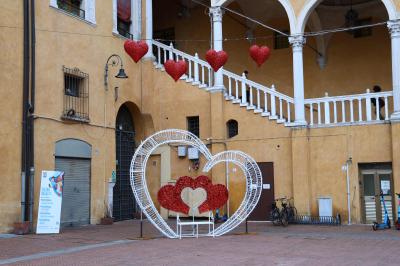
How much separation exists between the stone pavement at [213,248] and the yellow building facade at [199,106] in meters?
2.17

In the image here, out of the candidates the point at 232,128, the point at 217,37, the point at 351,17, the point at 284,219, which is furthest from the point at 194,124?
the point at 351,17

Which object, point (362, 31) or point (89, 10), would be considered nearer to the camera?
point (89, 10)

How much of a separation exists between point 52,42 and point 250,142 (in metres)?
7.85

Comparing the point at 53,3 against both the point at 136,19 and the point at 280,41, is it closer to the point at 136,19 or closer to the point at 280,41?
the point at 136,19

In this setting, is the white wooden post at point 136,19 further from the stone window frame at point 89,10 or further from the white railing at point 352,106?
the white railing at point 352,106

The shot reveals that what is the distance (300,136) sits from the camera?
19.4 metres

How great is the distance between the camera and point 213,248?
12.9 m

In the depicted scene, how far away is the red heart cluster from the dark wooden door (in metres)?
4.95

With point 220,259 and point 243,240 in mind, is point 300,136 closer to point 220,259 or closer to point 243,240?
point 243,240

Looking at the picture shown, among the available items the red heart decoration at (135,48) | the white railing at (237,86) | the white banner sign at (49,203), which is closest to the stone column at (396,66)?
the white railing at (237,86)

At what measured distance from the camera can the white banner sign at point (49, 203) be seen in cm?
1617

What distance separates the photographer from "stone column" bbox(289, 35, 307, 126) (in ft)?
64.4

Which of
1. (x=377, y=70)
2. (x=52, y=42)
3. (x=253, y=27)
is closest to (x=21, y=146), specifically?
(x=52, y=42)

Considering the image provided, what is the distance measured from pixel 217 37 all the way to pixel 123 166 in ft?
20.3
